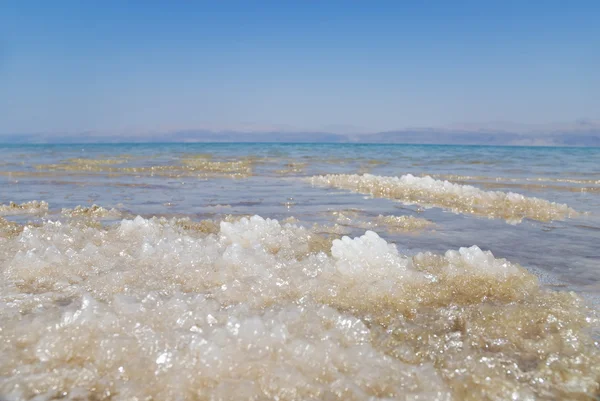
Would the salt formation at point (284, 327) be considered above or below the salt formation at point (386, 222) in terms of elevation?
above

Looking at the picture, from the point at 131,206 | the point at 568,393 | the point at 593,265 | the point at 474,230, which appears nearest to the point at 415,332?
the point at 568,393

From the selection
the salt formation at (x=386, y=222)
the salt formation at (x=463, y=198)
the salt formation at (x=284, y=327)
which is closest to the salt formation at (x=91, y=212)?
the salt formation at (x=284, y=327)

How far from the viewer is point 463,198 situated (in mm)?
6613

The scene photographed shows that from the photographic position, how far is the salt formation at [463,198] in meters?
5.57

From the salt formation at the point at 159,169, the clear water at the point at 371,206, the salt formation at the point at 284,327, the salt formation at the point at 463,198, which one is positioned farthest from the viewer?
the salt formation at the point at 159,169

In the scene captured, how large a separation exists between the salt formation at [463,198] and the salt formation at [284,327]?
2.92 metres

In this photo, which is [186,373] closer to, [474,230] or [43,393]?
[43,393]

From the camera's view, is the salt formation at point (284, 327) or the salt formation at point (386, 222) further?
the salt formation at point (386, 222)

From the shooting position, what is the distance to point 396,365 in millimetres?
Answer: 1760

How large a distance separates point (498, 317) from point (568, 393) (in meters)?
0.59

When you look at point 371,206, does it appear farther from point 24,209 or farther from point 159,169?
point 159,169

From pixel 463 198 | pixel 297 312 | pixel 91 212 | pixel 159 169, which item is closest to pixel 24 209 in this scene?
pixel 91 212

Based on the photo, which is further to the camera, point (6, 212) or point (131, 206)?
point (131, 206)

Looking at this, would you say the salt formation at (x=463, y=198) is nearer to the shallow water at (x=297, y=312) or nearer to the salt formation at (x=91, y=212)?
the shallow water at (x=297, y=312)
